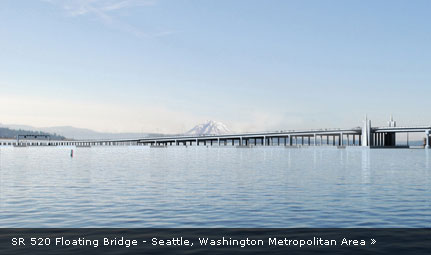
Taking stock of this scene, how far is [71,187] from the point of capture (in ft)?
137

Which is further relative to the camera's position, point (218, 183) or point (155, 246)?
point (218, 183)

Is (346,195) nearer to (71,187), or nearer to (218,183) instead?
(218,183)

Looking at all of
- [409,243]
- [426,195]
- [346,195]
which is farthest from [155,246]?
[426,195]

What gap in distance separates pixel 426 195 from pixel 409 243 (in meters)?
19.3

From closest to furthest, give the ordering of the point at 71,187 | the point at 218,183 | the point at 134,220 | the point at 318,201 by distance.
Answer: the point at 134,220
the point at 318,201
the point at 71,187
the point at 218,183
